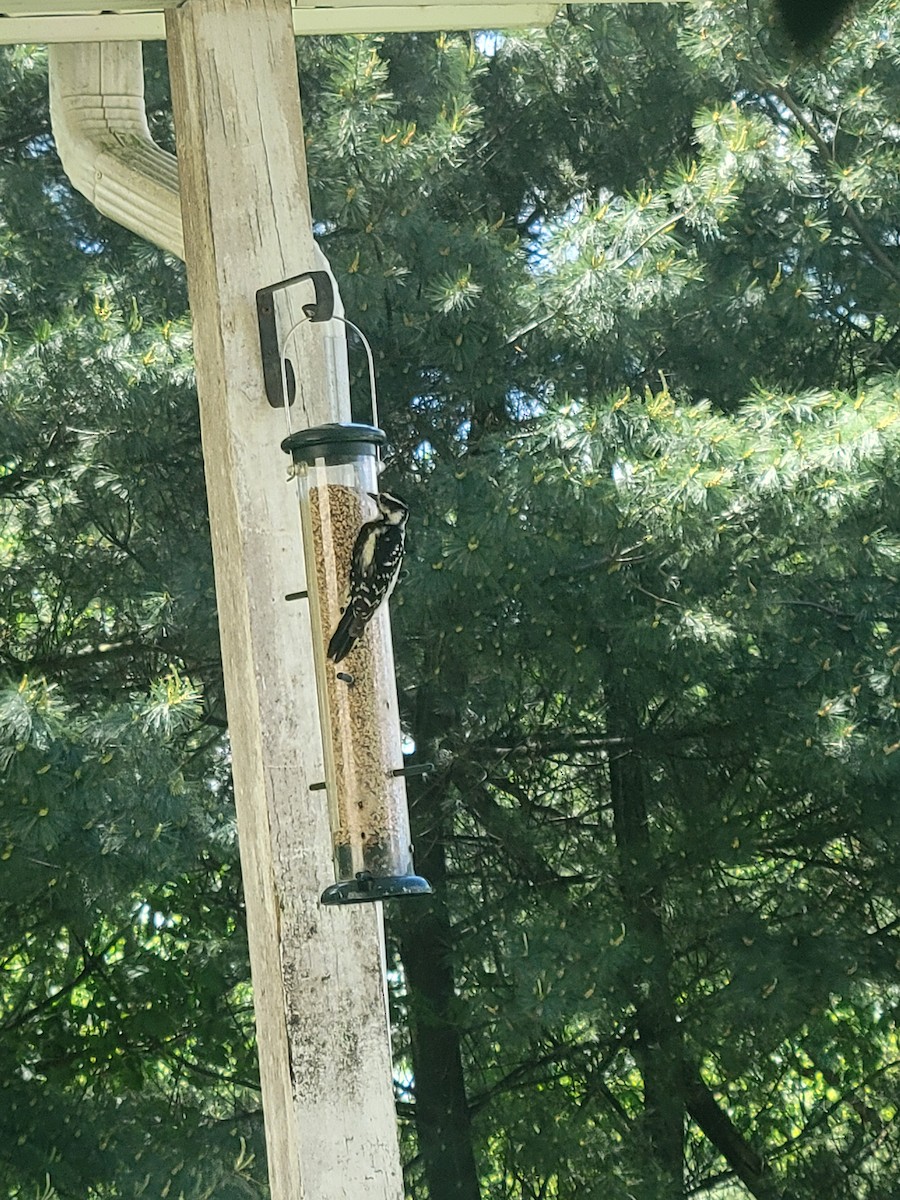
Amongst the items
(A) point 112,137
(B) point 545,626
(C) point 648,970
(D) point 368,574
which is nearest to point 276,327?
(D) point 368,574

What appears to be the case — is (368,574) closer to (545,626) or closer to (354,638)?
(354,638)

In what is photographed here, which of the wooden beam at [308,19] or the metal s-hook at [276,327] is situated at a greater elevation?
the wooden beam at [308,19]

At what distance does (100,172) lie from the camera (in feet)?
6.32

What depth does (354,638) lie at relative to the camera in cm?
155

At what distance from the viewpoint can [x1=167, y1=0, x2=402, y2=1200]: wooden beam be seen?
1505 millimetres

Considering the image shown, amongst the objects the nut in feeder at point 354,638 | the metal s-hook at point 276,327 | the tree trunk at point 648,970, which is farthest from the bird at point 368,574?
the tree trunk at point 648,970

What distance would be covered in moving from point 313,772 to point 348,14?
97 centimetres

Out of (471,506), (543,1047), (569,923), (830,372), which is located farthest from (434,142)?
(543,1047)

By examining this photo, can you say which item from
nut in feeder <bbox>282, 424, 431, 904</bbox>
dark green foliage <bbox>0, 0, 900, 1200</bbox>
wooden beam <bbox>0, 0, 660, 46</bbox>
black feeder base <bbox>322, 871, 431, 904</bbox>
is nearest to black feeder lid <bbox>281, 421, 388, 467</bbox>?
nut in feeder <bbox>282, 424, 431, 904</bbox>

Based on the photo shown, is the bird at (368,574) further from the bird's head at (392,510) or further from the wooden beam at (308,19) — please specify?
the wooden beam at (308,19)

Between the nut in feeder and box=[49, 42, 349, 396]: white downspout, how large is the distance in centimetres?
43

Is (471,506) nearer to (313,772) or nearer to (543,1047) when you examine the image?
(543,1047)

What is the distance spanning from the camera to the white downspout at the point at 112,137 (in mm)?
1871

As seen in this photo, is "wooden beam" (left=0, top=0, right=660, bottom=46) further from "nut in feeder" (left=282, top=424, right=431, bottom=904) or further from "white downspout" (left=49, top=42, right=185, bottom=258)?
"nut in feeder" (left=282, top=424, right=431, bottom=904)
